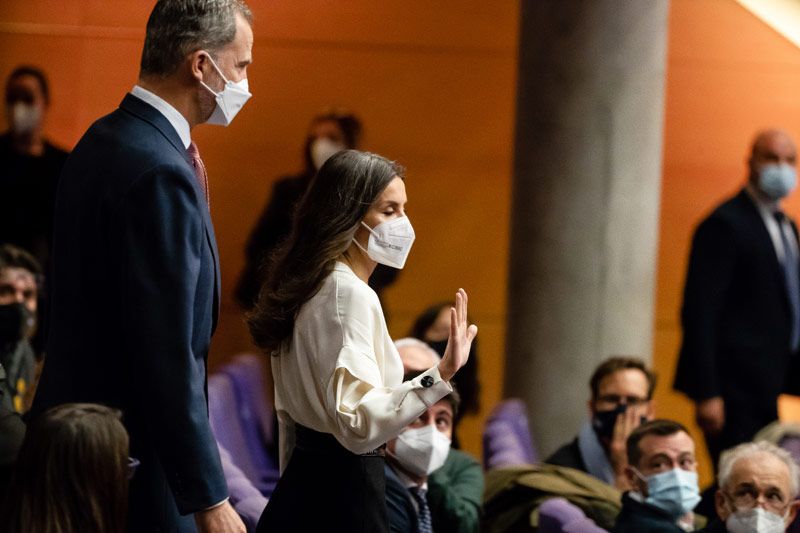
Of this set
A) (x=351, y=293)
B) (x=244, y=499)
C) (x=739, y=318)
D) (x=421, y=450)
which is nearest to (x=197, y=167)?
(x=351, y=293)

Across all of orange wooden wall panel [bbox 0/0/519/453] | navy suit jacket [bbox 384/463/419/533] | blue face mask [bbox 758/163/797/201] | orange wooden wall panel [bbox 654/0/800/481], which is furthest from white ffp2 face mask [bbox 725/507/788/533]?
orange wooden wall panel [bbox 654/0/800/481]

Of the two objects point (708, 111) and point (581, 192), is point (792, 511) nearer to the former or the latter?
point (581, 192)

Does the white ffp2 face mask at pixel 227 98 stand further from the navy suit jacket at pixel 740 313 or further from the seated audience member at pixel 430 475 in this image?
the navy suit jacket at pixel 740 313

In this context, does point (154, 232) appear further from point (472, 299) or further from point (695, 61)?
point (695, 61)

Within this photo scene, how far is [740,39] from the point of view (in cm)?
838

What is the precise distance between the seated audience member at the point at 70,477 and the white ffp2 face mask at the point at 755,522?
6.50 ft

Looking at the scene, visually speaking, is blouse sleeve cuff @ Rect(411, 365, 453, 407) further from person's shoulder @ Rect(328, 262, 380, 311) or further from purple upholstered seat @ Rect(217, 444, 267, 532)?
purple upholstered seat @ Rect(217, 444, 267, 532)

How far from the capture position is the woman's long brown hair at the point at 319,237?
103 inches

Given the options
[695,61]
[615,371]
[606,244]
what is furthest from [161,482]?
[695,61]

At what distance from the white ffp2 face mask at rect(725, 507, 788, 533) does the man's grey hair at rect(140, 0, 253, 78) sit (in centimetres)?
198

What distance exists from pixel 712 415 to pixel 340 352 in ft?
11.9

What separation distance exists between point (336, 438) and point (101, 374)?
1.38 ft

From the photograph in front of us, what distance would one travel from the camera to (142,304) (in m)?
2.27

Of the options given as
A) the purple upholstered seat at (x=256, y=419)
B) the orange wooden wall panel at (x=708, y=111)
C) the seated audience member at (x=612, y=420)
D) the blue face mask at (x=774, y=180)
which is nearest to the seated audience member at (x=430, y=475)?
the seated audience member at (x=612, y=420)
